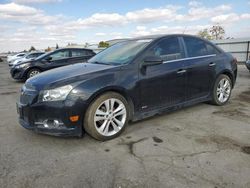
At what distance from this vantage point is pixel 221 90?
16.6ft

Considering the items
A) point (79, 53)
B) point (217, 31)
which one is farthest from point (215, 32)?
point (79, 53)

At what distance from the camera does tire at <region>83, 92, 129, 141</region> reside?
3.23 m

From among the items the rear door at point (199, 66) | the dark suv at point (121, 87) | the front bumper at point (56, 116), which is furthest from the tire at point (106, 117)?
the rear door at point (199, 66)

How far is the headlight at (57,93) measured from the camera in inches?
121

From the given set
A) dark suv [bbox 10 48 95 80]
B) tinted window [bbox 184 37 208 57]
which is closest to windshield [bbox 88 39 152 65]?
tinted window [bbox 184 37 208 57]

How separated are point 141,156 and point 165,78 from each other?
A: 1538mm

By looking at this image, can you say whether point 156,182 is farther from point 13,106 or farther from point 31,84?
point 13,106

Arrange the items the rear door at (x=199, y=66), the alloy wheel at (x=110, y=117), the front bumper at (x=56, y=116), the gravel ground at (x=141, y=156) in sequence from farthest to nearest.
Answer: the rear door at (x=199, y=66)
the alloy wheel at (x=110, y=117)
the front bumper at (x=56, y=116)
the gravel ground at (x=141, y=156)

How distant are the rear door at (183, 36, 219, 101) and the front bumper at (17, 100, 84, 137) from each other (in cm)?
222

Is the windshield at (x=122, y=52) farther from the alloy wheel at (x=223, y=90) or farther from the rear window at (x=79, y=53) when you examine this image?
the rear window at (x=79, y=53)

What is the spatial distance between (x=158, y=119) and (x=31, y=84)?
2.28 meters

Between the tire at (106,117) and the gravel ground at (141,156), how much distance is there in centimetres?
15

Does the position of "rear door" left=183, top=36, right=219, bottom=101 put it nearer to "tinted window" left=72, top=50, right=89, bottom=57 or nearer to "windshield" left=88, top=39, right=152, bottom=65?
"windshield" left=88, top=39, right=152, bottom=65

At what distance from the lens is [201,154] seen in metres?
2.90
